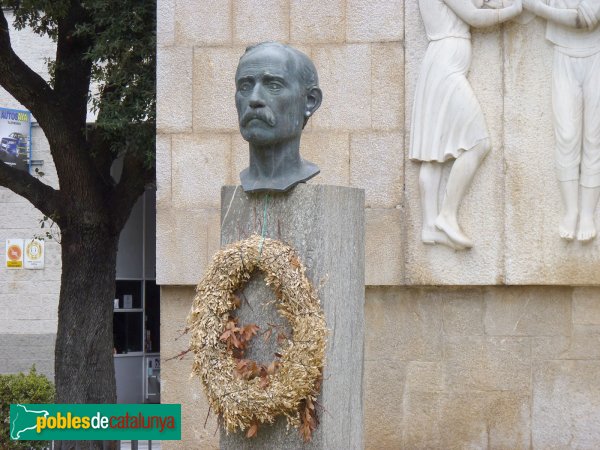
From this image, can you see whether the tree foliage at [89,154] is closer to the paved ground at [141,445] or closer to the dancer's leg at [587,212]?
the paved ground at [141,445]

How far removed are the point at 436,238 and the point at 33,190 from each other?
460cm

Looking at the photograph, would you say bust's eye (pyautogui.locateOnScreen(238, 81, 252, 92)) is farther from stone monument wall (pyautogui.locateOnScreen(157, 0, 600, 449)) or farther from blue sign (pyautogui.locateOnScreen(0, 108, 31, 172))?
blue sign (pyautogui.locateOnScreen(0, 108, 31, 172))

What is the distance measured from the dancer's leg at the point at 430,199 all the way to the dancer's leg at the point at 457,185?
0.07 meters

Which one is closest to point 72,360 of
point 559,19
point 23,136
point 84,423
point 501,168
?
point 84,423

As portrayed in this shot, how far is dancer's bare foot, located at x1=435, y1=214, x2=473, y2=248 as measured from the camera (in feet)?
28.2

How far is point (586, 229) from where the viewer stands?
8.49 metres

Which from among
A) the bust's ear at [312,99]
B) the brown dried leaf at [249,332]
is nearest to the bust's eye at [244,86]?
the bust's ear at [312,99]

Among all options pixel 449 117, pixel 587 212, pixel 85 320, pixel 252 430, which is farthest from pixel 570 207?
pixel 85 320

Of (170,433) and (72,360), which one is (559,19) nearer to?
(170,433)

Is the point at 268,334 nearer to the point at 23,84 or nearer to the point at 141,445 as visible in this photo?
the point at 23,84

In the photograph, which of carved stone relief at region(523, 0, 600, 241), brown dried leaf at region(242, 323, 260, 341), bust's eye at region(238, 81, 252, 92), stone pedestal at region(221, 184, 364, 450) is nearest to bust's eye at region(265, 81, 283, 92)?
bust's eye at region(238, 81, 252, 92)

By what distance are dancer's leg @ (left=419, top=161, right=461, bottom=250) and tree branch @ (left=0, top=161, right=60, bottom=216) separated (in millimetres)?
4301

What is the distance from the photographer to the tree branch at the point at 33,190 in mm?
11539

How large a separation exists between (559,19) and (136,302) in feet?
36.4
